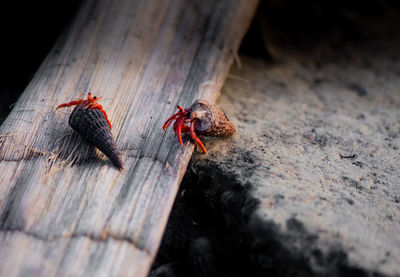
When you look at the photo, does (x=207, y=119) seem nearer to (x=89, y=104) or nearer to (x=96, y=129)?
(x=96, y=129)

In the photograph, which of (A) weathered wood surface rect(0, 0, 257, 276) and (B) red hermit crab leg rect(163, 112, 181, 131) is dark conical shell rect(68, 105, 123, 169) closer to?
(A) weathered wood surface rect(0, 0, 257, 276)

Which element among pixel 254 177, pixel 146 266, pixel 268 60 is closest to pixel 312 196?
pixel 254 177

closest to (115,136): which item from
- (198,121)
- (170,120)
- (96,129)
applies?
(96,129)

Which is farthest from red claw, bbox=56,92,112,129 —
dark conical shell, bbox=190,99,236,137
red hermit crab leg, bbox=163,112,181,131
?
dark conical shell, bbox=190,99,236,137

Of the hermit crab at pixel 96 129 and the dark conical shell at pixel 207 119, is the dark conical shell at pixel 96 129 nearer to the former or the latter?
the hermit crab at pixel 96 129

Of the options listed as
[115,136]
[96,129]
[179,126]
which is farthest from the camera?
[115,136]

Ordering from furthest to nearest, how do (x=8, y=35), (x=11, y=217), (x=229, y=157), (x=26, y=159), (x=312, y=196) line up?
(x=8, y=35) → (x=229, y=157) → (x=26, y=159) → (x=312, y=196) → (x=11, y=217)

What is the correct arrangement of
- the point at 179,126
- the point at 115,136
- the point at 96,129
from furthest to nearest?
the point at 115,136, the point at 179,126, the point at 96,129

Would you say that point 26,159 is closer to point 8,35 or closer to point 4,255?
point 4,255
